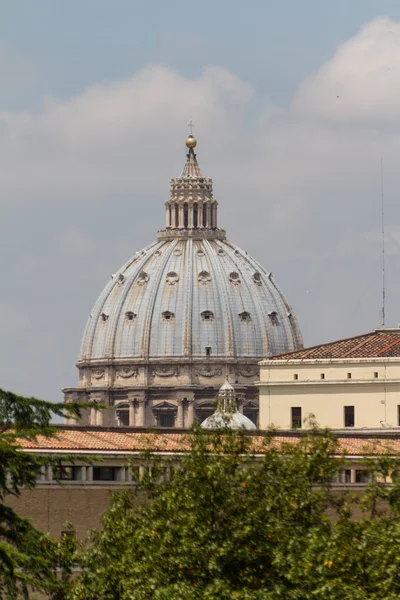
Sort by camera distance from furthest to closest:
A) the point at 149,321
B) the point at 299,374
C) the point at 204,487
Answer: the point at 149,321, the point at 299,374, the point at 204,487

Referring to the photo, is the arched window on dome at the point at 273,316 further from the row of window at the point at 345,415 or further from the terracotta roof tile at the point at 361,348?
the row of window at the point at 345,415

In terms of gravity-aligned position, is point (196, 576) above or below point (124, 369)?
below

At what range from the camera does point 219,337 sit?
605 ft

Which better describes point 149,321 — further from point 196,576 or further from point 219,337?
point 196,576

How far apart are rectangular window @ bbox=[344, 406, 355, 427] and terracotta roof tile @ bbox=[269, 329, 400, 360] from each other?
6.15ft

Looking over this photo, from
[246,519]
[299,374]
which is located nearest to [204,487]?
[246,519]

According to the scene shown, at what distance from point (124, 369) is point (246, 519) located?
141 metres

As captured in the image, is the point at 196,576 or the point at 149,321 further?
the point at 149,321

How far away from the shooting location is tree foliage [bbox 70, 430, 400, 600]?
4072 cm

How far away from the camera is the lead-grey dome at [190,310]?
7210 inches

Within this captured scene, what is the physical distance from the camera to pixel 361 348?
91.2 m

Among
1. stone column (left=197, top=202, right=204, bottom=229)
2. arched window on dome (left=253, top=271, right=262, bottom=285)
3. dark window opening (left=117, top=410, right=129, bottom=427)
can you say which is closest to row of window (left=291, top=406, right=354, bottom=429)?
dark window opening (left=117, top=410, right=129, bottom=427)

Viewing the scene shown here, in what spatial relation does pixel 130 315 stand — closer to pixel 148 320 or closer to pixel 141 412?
pixel 148 320

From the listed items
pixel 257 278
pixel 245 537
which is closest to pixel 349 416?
pixel 245 537
